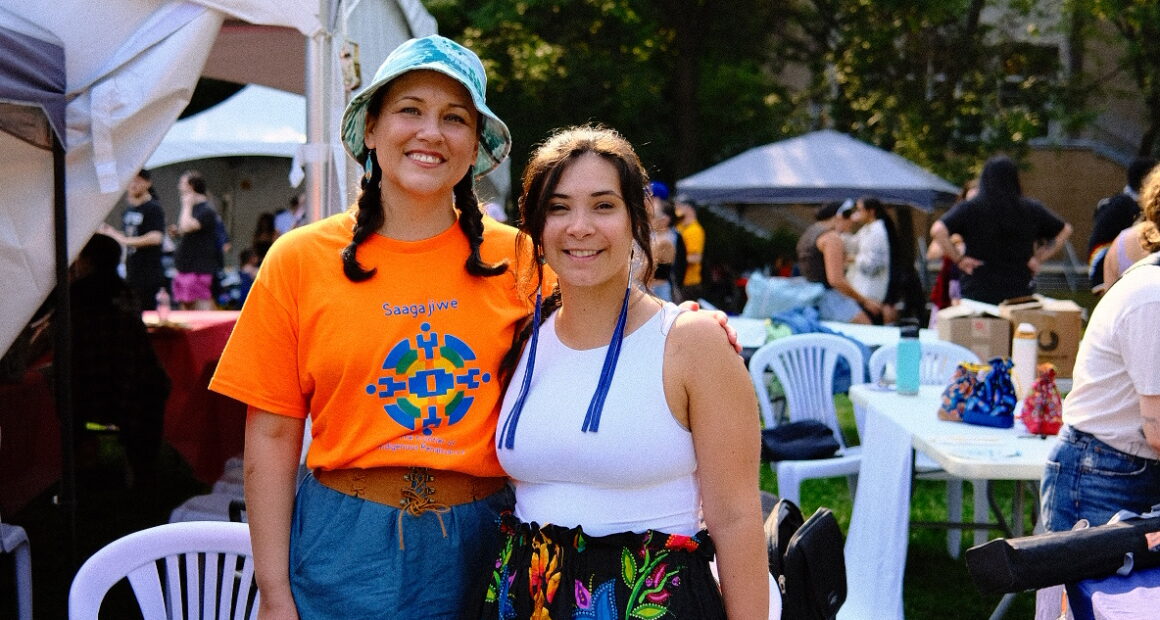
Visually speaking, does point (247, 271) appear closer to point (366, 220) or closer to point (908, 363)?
point (908, 363)

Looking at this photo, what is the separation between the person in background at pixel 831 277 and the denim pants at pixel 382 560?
6507 mm

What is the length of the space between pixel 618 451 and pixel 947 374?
3925 millimetres

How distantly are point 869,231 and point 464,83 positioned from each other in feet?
Result: 27.1

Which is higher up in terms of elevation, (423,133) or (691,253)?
(423,133)

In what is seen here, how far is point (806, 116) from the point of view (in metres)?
21.5

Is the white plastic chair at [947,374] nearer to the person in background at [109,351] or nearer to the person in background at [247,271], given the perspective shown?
the person in background at [109,351]

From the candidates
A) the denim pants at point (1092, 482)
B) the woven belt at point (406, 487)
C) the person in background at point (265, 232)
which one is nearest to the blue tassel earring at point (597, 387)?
the woven belt at point (406, 487)

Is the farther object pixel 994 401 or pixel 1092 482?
pixel 994 401

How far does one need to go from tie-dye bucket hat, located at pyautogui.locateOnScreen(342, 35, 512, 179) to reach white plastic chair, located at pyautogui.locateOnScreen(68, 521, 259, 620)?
3.02 feet

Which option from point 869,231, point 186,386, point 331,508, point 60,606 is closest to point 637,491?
point 331,508

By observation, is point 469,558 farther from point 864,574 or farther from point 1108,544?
point 864,574

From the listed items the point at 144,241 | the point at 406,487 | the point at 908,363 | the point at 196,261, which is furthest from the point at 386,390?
the point at 196,261

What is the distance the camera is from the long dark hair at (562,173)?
191cm

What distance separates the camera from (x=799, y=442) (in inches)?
192
